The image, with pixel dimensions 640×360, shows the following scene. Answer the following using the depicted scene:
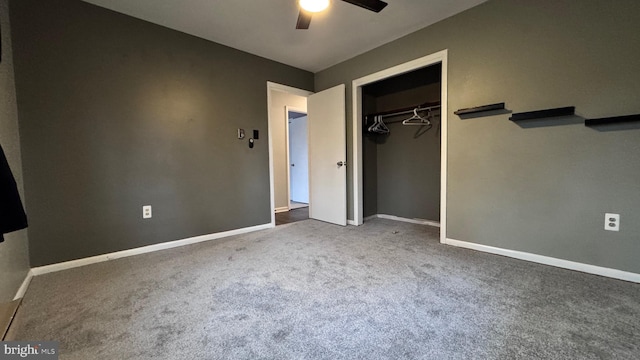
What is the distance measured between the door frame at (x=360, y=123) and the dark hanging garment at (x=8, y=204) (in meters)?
3.06

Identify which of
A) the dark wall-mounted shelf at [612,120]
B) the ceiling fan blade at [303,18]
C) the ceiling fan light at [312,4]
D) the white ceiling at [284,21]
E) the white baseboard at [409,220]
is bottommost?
the white baseboard at [409,220]

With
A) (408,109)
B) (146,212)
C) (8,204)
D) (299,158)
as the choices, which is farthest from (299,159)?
(8,204)

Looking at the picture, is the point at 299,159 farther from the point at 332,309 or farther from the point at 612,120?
the point at 612,120

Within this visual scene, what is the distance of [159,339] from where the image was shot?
1.31 m

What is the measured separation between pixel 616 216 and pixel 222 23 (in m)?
3.81

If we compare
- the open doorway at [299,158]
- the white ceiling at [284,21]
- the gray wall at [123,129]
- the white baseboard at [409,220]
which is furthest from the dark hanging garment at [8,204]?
the open doorway at [299,158]

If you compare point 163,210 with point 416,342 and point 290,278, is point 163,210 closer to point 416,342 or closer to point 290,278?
point 290,278

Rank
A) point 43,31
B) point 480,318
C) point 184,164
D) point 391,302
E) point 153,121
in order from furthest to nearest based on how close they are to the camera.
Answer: point 184,164 < point 153,121 < point 43,31 < point 391,302 < point 480,318

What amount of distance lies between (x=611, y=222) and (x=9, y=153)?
439 centimetres

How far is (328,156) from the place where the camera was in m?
3.85

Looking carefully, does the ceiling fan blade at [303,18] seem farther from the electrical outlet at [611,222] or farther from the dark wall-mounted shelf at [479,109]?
the electrical outlet at [611,222]

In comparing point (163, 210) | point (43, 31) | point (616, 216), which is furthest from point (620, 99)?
point (43, 31)

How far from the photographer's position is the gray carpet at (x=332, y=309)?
123 cm

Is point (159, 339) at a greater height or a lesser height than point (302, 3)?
lesser
